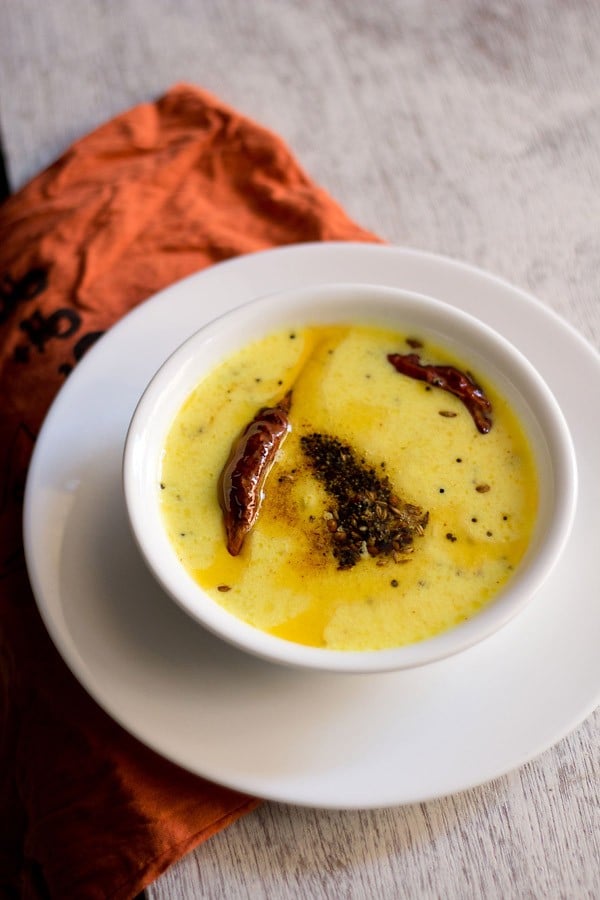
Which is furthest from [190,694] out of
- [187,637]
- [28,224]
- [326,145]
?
[326,145]

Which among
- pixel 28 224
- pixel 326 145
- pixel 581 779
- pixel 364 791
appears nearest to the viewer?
pixel 364 791

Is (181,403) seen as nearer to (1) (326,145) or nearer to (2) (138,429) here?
(2) (138,429)

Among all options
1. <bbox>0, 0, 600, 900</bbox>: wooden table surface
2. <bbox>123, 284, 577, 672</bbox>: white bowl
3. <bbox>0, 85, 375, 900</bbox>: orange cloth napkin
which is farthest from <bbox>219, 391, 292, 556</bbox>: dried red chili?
<bbox>0, 0, 600, 900</bbox>: wooden table surface

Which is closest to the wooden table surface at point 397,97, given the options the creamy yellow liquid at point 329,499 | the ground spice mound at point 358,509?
the creamy yellow liquid at point 329,499

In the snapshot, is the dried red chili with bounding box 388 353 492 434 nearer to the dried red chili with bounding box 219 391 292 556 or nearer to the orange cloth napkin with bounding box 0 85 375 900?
the dried red chili with bounding box 219 391 292 556

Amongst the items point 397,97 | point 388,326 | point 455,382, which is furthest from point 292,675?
point 397,97

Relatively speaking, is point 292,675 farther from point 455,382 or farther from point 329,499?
point 455,382
